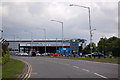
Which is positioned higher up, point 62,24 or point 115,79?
point 62,24

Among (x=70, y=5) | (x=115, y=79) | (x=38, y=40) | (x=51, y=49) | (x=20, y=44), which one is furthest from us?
(x=51, y=49)

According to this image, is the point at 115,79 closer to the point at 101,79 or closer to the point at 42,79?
the point at 101,79

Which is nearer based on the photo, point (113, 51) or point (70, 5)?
point (70, 5)

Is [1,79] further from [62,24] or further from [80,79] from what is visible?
[62,24]

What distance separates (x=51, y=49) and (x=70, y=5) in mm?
143190

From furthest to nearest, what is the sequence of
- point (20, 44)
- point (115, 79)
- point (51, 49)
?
point (51, 49)
point (20, 44)
point (115, 79)

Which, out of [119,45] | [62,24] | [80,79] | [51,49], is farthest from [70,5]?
[51,49]

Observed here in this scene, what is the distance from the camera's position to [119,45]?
302 feet

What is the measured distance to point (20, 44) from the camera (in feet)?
502

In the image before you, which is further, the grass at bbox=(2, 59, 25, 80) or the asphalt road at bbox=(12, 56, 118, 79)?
the asphalt road at bbox=(12, 56, 118, 79)

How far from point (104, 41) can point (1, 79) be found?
11696 cm

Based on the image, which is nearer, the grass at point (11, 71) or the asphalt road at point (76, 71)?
the grass at point (11, 71)

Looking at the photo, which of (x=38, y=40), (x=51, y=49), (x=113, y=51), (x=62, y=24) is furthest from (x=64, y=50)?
(x=51, y=49)

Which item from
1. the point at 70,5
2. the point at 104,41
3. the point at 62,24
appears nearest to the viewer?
the point at 70,5
